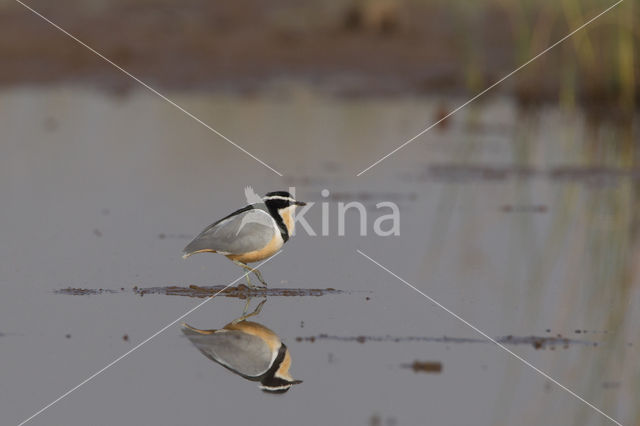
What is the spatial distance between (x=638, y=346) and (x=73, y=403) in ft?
8.46

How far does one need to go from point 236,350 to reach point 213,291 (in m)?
1.35

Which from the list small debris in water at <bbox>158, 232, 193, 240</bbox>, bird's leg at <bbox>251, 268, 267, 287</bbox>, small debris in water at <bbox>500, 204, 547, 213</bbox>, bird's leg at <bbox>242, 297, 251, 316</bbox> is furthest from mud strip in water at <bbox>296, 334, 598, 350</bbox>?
small debris in water at <bbox>500, 204, 547, 213</bbox>

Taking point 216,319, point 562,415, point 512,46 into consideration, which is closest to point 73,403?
point 216,319

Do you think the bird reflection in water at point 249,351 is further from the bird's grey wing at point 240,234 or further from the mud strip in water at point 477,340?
the bird's grey wing at point 240,234

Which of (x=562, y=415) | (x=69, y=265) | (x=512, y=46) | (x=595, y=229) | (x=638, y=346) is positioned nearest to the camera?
(x=562, y=415)

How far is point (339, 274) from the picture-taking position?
7.55 m

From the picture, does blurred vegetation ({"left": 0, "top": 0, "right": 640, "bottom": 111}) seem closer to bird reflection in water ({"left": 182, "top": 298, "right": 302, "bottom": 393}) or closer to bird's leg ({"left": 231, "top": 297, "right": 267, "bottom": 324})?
bird's leg ({"left": 231, "top": 297, "right": 267, "bottom": 324})

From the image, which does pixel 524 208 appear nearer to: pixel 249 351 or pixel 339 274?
pixel 339 274

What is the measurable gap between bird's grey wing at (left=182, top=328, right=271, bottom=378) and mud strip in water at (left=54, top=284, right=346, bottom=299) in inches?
34.8

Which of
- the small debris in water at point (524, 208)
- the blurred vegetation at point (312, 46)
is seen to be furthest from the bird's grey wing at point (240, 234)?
the blurred vegetation at point (312, 46)

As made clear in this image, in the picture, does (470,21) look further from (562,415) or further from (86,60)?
(562,415)

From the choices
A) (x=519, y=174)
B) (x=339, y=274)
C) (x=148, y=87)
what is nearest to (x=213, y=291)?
(x=339, y=274)

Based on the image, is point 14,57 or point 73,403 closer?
→ point 73,403

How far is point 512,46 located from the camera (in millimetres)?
20672
